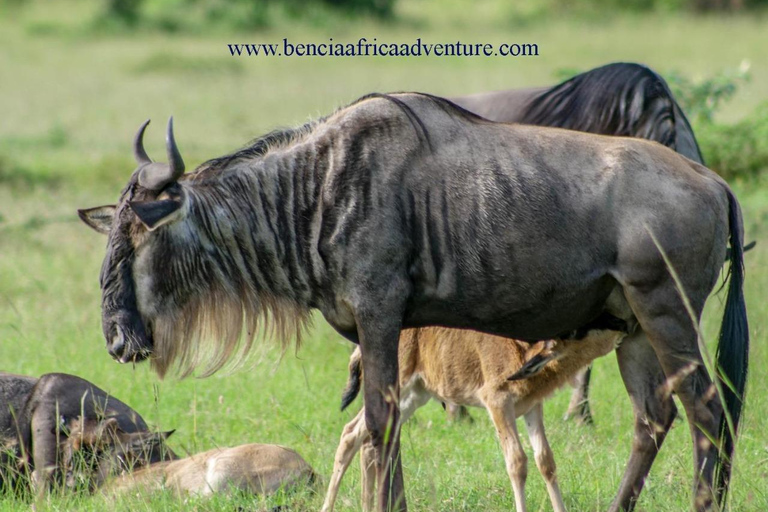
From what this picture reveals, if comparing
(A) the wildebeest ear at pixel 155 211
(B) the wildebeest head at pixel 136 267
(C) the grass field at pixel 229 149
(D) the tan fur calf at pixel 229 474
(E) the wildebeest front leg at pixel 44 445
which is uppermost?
(A) the wildebeest ear at pixel 155 211

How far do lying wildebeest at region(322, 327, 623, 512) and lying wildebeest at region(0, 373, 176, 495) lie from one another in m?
1.05

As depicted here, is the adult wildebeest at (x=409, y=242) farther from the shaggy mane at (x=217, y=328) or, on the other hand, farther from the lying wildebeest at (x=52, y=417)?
the lying wildebeest at (x=52, y=417)

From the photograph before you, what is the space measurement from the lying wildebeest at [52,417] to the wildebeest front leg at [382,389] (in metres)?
1.59

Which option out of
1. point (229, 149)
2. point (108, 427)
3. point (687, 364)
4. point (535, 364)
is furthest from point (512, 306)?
point (229, 149)

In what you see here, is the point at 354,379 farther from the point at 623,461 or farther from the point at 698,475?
the point at 698,475

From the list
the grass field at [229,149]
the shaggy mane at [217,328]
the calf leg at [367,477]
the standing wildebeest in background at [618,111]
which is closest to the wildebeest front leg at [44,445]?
the grass field at [229,149]

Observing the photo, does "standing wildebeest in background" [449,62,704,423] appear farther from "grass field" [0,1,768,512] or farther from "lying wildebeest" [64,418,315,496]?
"lying wildebeest" [64,418,315,496]

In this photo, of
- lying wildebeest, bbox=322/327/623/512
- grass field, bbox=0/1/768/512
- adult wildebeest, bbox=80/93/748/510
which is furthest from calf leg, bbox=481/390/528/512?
adult wildebeest, bbox=80/93/748/510

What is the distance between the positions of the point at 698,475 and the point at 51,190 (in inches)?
389

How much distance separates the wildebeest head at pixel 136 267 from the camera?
14.3 ft

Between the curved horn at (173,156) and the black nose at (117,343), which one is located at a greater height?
the curved horn at (173,156)

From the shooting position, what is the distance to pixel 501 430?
18.2ft

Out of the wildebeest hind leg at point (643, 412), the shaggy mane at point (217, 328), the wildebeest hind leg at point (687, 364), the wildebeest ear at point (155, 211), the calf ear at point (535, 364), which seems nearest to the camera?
the wildebeest ear at point (155, 211)

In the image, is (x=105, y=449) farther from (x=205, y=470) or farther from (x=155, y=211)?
(x=155, y=211)
